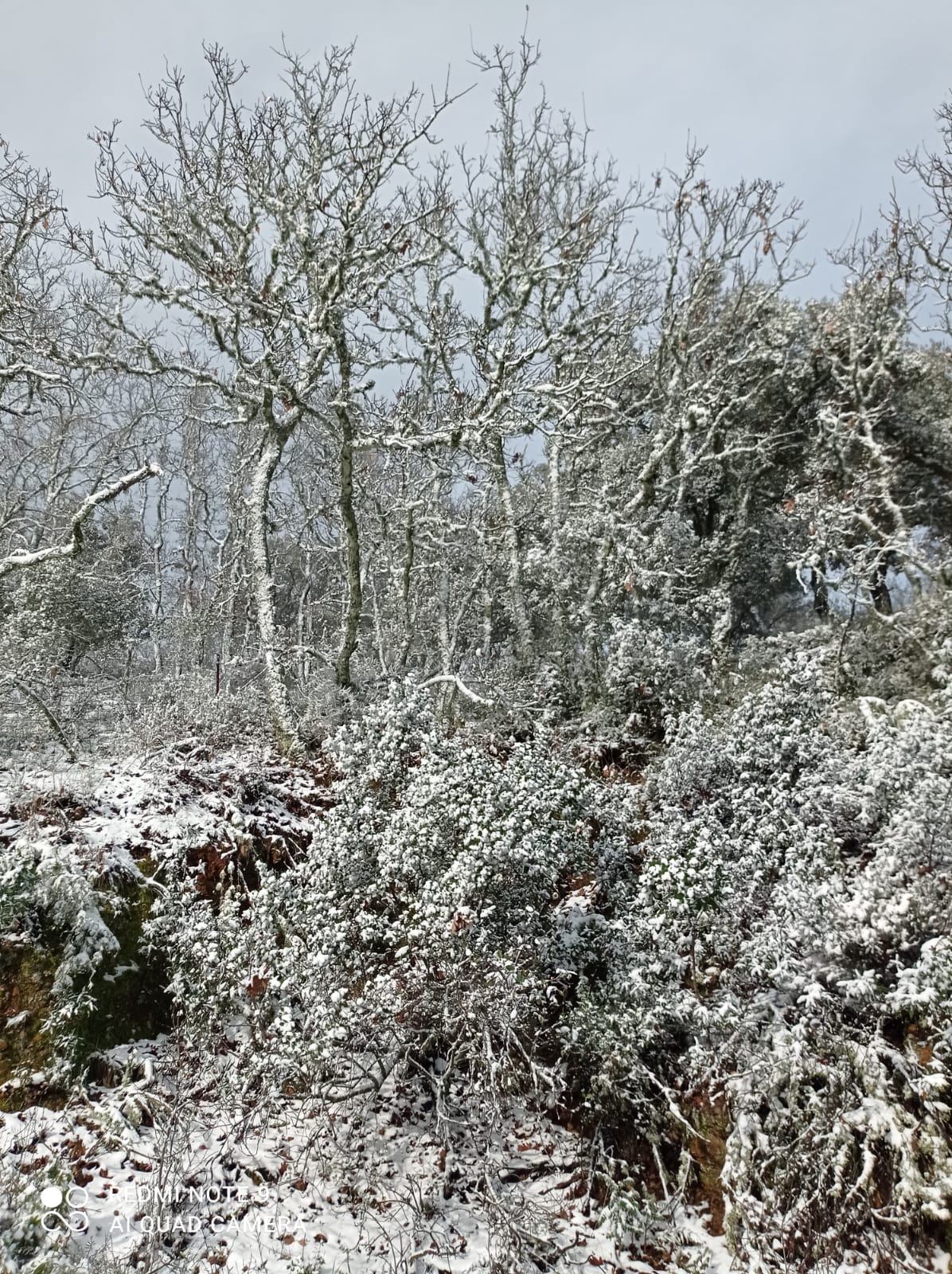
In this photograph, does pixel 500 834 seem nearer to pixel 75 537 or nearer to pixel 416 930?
pixel 416 930

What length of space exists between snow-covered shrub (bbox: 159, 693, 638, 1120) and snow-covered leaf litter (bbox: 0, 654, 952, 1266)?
2 centimetres

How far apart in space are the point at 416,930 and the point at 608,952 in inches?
64.2

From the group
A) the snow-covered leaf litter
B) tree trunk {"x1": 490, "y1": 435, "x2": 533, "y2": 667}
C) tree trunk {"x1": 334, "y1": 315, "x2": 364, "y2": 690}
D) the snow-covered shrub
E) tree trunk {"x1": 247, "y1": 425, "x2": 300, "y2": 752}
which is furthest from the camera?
tree trunk {"x1": 490, "y1": 435, "x2": 533, "y2": 667}

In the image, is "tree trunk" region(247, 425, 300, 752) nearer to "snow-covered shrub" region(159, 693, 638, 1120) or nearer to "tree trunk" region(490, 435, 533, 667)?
"snow-covered shrub" region(159, 693, 638, 1120)

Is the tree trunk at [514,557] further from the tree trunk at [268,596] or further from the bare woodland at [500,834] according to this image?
the tree trunk at [268,596]

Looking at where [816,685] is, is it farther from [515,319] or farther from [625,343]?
[625,343]

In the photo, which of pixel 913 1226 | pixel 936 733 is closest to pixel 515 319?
pixel 936 733

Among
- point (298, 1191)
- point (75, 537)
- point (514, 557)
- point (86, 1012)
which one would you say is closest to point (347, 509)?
point (75, 537)

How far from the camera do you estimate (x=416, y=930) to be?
483 centimetres

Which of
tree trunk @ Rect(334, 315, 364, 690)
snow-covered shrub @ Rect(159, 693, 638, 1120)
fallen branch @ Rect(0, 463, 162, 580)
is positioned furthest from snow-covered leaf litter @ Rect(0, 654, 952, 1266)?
tree trunk @ Rect(334, 315, 364, 690)

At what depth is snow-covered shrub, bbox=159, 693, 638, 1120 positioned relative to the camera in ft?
15.4

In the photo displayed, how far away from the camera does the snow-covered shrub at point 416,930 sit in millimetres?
4707

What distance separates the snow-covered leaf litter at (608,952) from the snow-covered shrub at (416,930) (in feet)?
0.08

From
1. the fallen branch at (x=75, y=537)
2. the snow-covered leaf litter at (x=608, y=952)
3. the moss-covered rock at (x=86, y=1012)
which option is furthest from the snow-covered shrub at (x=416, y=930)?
the fallen branch at (x=75, y=537)
